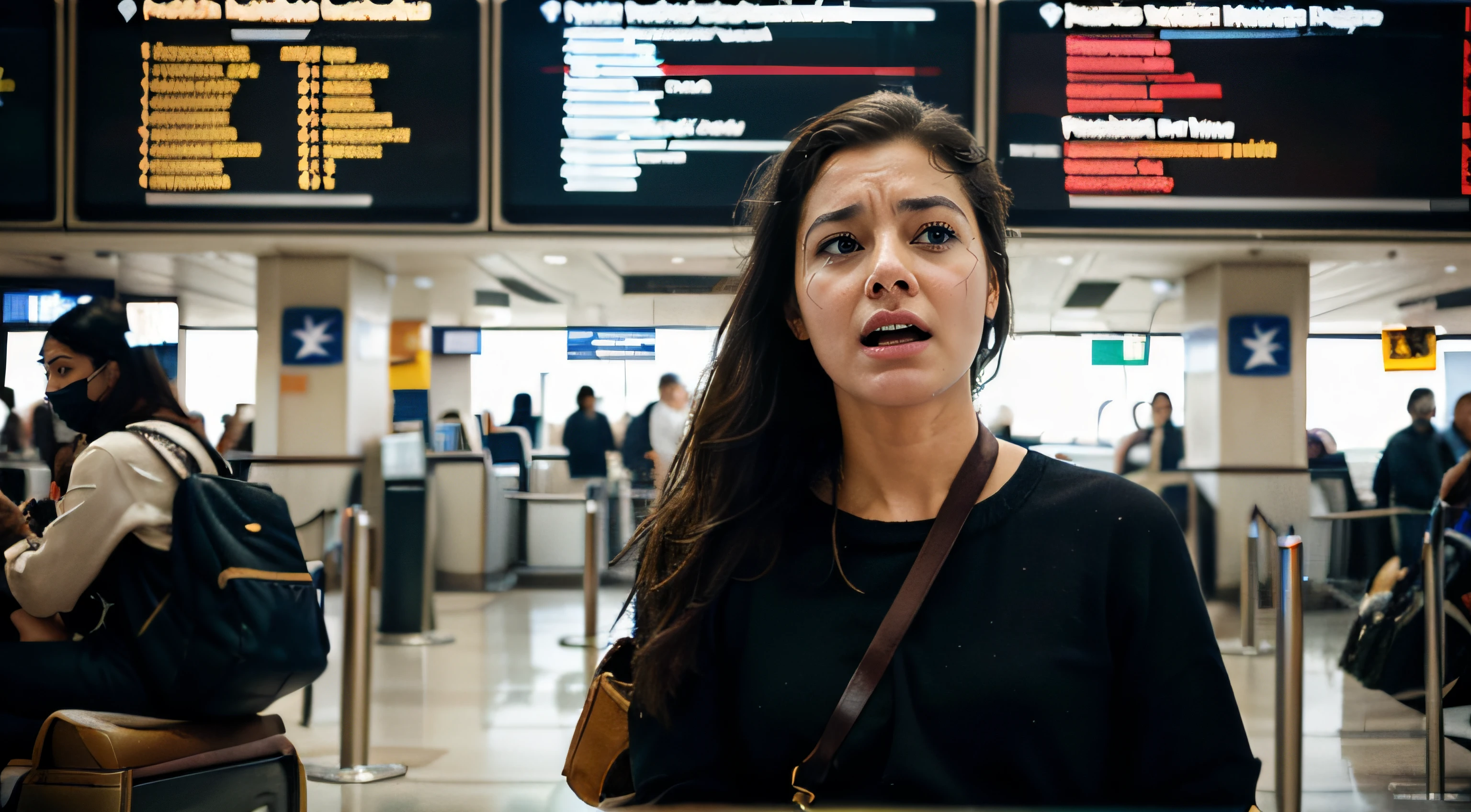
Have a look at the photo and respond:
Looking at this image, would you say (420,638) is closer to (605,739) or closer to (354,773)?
(354,773)

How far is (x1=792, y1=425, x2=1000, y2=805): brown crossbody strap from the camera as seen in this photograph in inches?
36.8

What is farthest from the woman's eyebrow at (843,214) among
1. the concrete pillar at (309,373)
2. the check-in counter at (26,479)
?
the check-in counter at (26,479)

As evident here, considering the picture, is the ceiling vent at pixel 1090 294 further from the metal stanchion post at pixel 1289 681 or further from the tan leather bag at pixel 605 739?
the tan leather bag at pixel 605 739

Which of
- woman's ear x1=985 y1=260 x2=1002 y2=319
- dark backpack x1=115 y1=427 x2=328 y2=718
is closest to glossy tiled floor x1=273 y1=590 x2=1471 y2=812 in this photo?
dark backpack x1=115 y1=427 x2=328 y2=718

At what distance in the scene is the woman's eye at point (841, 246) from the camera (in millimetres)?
1018

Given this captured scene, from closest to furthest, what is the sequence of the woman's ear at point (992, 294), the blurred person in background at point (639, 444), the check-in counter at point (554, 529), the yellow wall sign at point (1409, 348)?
1. the woman's ear at point (992, 294)
2. the yellow wall sign at point (1409, 348)
3. the blurred person in background at point (639, 444)
4. the check-in counter at point (554, 529)

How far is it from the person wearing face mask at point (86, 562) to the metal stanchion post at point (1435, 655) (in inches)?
128

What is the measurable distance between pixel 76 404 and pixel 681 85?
59.6 inches

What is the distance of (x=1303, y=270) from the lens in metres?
2.49

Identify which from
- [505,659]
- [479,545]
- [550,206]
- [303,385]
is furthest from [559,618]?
[550,206]

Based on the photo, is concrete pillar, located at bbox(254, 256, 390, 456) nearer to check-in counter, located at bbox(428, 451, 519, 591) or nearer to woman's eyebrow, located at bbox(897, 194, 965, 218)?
check-in counter, located at bbox(428, 451, 519, 591)

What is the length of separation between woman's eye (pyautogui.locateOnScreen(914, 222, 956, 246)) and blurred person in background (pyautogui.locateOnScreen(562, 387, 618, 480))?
6.65 ft

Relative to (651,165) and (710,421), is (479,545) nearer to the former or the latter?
(651,165)

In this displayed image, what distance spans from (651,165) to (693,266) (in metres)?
0.30
